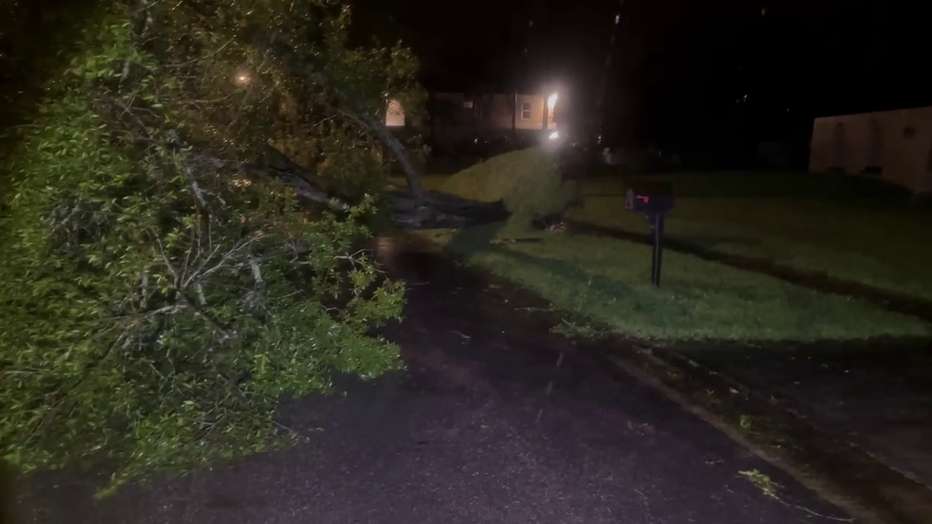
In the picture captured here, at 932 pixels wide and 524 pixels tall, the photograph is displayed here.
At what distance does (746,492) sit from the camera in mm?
4961

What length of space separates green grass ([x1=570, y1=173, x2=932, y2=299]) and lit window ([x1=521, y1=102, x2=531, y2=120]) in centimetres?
2077

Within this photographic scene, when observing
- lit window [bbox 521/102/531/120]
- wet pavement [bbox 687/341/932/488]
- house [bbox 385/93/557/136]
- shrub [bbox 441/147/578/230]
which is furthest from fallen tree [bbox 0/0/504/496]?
lit window [bbox 521/102/531/120]

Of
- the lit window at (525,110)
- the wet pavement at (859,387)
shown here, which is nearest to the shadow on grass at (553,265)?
the wet pavement at (859,387)

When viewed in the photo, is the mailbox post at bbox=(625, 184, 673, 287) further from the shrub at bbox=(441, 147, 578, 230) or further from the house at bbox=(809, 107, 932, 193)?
the house at bbox=(809, 107, 932, 193)

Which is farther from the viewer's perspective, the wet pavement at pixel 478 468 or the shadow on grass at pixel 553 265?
the shadow on grass at pixel 553 265

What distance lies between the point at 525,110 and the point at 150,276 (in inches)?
1850

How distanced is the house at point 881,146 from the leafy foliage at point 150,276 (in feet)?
78.6

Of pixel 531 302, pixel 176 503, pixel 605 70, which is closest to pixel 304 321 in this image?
pixel 176 503

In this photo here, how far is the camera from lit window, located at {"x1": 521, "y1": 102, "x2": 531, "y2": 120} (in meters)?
51.2

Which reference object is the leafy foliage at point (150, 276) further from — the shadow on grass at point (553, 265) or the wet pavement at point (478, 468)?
the shadow on grass at point (553, 265)

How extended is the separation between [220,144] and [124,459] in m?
2.60

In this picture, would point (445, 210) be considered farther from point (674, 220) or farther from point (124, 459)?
point (124, 459)

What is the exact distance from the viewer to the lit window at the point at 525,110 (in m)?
51.2

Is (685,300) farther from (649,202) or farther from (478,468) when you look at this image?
(478,468)
